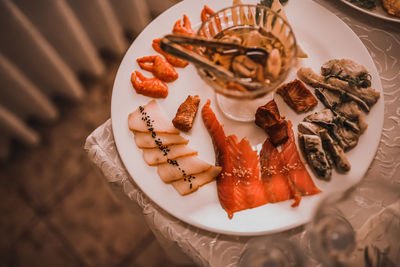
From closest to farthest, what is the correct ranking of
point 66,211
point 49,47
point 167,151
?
point 167,151
point 49,47
point 66,211

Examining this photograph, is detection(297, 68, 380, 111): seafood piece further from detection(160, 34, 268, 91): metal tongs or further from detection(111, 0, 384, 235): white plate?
detection(160, 34, 268, 91): metal tongs

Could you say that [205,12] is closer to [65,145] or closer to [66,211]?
[65,145]

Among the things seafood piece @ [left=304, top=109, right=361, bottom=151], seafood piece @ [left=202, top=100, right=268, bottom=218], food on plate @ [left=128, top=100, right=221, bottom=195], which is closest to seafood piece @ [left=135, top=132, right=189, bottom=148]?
food on plate @ [left=128, top=100, right=221, bottom=195]

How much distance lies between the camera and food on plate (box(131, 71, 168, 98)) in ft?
3.65

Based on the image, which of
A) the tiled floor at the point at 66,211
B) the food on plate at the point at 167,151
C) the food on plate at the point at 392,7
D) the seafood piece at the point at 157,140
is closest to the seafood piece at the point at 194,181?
the food on plate at the point at 167,151

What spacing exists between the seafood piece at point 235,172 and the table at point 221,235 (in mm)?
109

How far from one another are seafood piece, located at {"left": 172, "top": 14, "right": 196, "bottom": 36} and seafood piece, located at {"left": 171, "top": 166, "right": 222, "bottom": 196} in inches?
21.0

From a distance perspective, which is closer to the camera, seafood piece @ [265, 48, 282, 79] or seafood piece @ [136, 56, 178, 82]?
seafood piece @ [265, 48, 282, 79]

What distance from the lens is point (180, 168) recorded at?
1.01 m

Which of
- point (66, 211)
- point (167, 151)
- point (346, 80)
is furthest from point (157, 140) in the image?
point (66, 211)

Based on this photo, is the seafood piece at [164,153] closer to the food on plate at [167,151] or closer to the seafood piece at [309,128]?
the food on plate at [167,151]

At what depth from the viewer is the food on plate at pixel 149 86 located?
1.11m

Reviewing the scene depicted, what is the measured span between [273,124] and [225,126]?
17 cm

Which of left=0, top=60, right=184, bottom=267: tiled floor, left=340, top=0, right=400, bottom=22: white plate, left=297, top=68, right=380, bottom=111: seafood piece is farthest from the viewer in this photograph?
left=0, top=60, right=184, bottom=267: tiled floor
